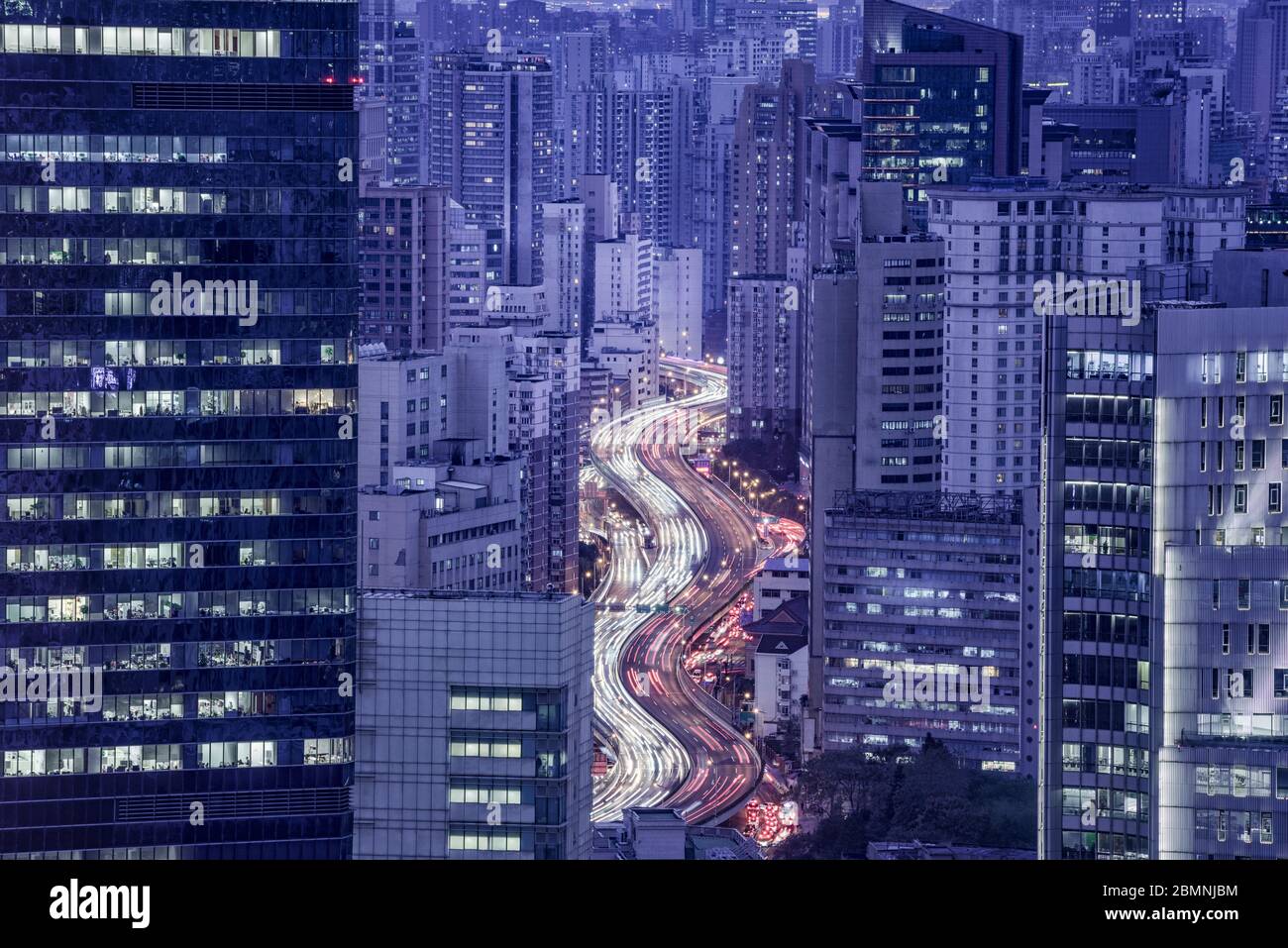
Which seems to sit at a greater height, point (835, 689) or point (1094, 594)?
point (1094, 594)

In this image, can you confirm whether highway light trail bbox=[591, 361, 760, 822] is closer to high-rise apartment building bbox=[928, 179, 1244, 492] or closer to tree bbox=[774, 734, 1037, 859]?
tree bbox=[774, 734, 1037, 859]

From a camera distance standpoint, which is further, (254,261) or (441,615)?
(254,261)

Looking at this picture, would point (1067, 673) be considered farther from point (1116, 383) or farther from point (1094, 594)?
point (1116, 383)

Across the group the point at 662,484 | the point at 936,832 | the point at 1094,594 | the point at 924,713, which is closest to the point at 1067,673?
the point at 1094,594

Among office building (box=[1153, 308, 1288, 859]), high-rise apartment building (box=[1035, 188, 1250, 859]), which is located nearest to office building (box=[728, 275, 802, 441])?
high-rise apartment building (box=[1035, 188, 1250, 859])

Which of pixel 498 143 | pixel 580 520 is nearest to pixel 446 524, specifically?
pixel 580 520

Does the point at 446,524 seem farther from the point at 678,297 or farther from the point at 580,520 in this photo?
the point at 678,297
